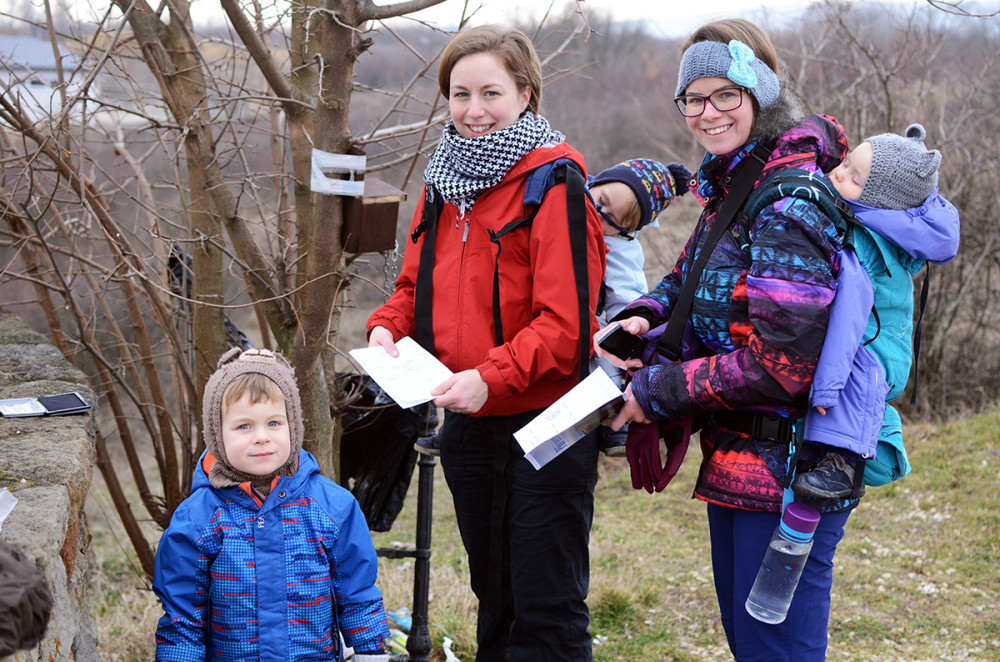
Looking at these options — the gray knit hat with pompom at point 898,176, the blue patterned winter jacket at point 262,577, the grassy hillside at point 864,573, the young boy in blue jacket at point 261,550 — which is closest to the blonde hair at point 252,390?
the young boy in blue jacket at point 261,550

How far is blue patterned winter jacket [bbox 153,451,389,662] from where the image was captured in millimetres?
2074

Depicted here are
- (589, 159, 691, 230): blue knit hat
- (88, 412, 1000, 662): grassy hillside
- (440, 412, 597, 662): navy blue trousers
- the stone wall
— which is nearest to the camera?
the stone wall

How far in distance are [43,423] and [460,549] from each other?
13.0 ft

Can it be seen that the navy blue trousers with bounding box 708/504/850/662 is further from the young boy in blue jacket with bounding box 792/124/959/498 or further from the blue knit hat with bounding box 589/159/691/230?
the blue knit hat with bounding box 589/159/691/230

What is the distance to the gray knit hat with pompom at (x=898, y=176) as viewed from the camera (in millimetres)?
1989

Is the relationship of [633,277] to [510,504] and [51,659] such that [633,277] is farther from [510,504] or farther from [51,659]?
[51,659]

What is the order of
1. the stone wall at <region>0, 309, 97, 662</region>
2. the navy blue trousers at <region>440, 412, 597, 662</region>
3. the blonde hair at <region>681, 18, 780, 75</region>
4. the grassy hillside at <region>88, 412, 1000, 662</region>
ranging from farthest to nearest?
the grassy hillside at <region>88, 412, 1000, 662</region>
the navy blue trousers at <region>440, 412, 597, 662</region>
the blonde hair at <region>681, 18, 780, 75</region>
the stone wall at <region>0, 309, 97, 662</region>

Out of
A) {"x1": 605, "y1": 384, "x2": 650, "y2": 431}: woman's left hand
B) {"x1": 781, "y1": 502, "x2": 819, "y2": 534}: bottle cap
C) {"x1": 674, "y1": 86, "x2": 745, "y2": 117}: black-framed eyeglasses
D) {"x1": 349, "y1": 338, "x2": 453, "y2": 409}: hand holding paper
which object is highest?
{"x1": 674, "y1": 86, "x2": 745, "y2": 117}: black-framed eyeglasses

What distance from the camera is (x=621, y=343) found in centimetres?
231

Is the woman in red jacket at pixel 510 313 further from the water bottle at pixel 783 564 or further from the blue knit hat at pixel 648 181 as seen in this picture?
the water bottle at pixel 783 564

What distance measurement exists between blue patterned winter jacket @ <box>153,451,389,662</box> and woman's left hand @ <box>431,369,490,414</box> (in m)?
0.39

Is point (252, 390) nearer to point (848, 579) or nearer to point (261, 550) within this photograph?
point (261, 550)

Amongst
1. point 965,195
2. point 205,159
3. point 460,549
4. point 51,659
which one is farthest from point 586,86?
point 51,659

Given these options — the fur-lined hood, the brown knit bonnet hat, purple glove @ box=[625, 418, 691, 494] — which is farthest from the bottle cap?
the brown knit bonnet hat
